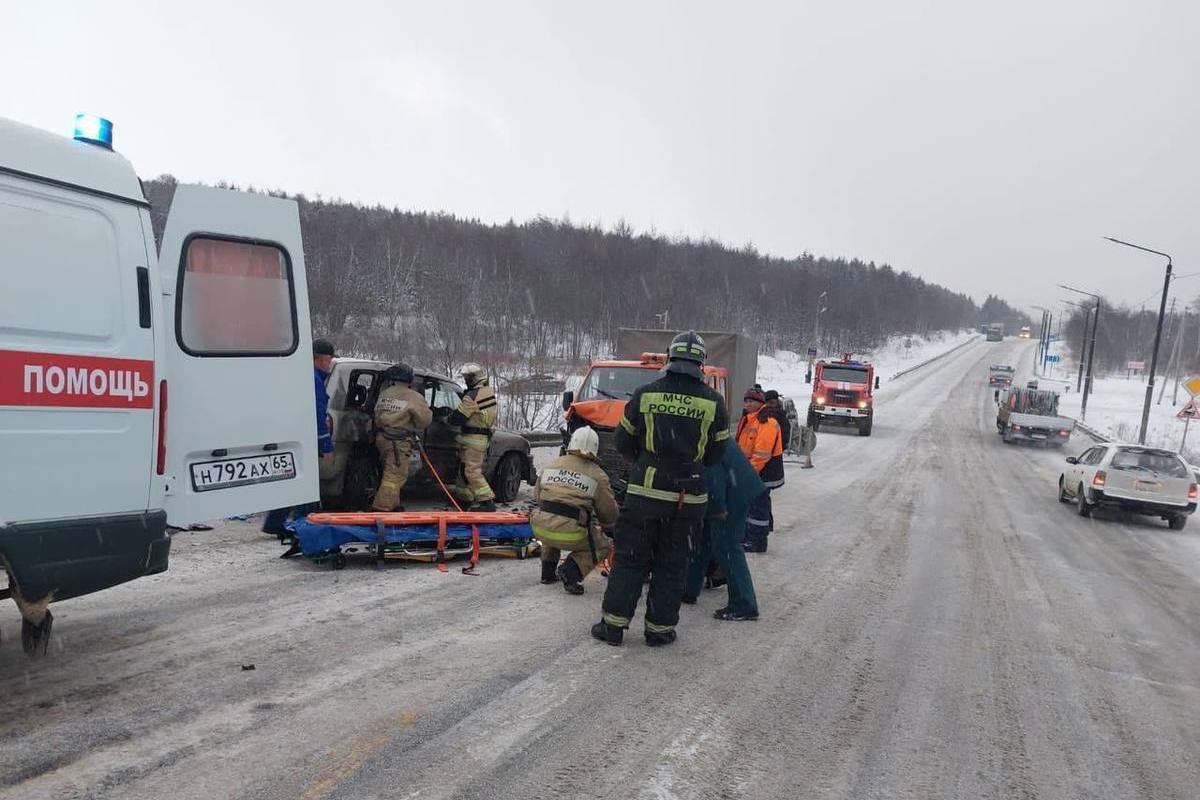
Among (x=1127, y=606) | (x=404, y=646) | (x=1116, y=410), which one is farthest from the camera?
(x=1116, y=410)

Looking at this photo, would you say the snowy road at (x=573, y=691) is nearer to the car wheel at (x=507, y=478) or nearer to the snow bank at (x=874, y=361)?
the car wheel at (x=507, y=478)

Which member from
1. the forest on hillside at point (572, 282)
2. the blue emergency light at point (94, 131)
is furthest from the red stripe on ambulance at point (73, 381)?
the forest on hillside at point (572, 282)

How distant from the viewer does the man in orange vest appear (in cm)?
844

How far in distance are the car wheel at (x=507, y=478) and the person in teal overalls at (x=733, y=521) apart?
440 cm

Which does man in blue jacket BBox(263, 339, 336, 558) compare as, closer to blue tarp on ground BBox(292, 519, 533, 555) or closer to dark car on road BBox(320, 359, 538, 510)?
dark car on road BBox(320, 359, 538, 510)

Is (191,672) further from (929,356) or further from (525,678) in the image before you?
(929,356)

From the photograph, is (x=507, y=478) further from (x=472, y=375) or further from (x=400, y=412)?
(x=400, y=412)

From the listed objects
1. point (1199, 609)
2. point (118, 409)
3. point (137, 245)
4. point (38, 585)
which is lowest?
point (1199, 609)

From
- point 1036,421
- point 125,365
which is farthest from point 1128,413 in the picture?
point 125,365

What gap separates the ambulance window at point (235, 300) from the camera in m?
4.23

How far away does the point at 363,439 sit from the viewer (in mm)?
8148

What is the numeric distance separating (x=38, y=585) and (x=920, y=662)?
511 cm

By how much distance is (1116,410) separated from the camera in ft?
148

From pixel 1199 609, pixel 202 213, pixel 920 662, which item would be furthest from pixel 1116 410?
pixel 202 213
